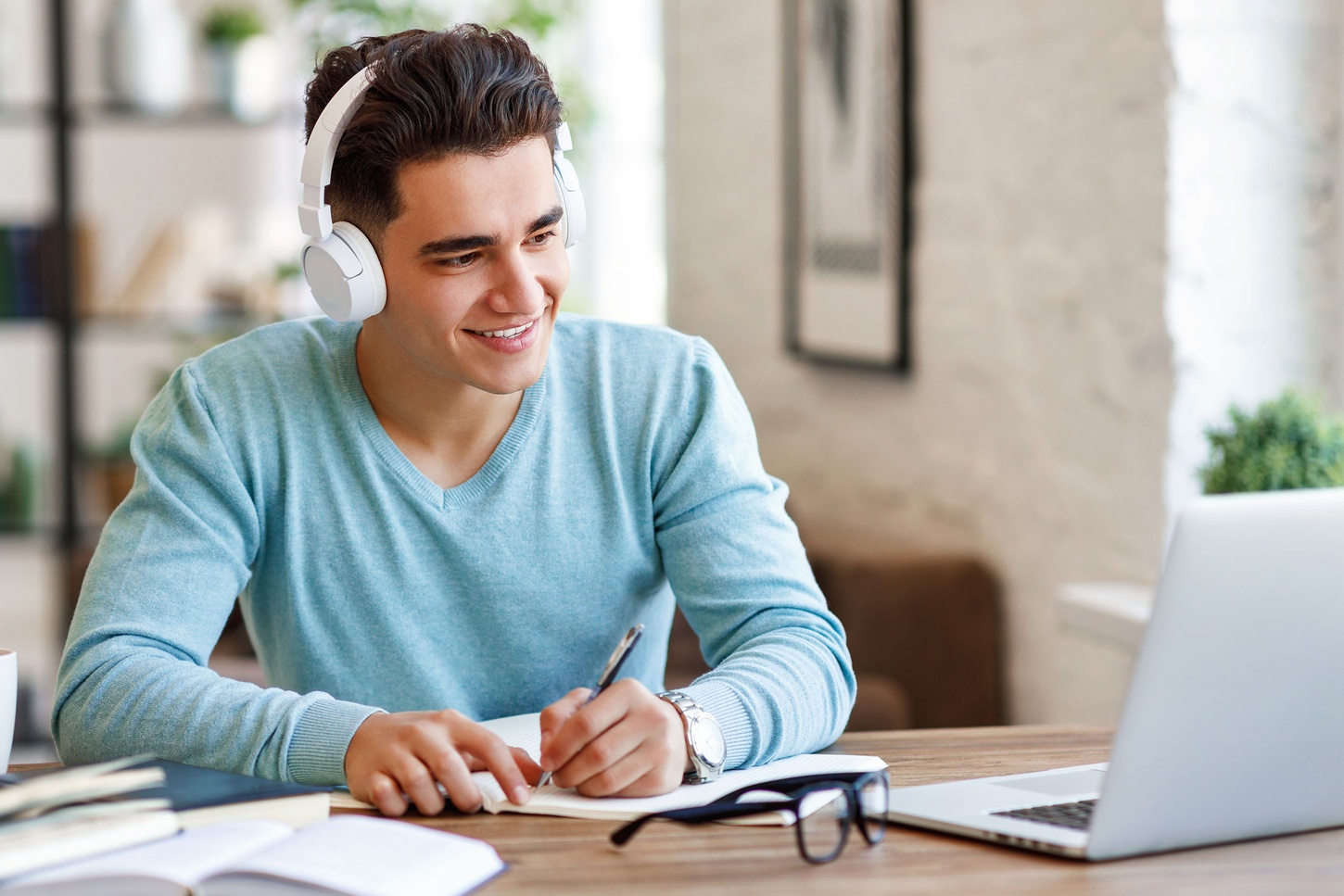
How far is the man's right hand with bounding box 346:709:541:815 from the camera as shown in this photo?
1135 mm

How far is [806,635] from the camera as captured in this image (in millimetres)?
1445

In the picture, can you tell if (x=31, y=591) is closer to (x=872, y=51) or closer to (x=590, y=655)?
(x=872, y=51)

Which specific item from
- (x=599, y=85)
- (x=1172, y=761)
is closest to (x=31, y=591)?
(x=599, y=85)

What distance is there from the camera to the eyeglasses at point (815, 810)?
104 cm

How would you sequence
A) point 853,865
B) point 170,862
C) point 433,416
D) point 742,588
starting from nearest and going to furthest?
point 170,862
point 853,865
point 742,588
point 433,416

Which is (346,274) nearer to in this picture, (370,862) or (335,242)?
(335,242)

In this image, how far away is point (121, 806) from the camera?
98cm

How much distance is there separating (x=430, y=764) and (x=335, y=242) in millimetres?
548

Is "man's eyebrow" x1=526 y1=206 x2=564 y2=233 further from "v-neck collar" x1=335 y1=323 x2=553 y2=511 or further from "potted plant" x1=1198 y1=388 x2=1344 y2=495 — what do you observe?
"potted plant" x1=1198 y1=388 x2=1344 y2=495

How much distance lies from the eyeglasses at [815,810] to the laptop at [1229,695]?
58 millimetres

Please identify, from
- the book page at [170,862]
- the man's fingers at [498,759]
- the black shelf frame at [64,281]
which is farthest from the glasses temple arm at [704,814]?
the black shelf frame at [64,281]

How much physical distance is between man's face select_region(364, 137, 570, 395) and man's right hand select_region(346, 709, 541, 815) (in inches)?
16.1

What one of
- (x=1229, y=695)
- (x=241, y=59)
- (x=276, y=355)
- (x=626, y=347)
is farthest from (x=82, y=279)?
(x=1229, y=695)

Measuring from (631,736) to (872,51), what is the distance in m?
2.33
